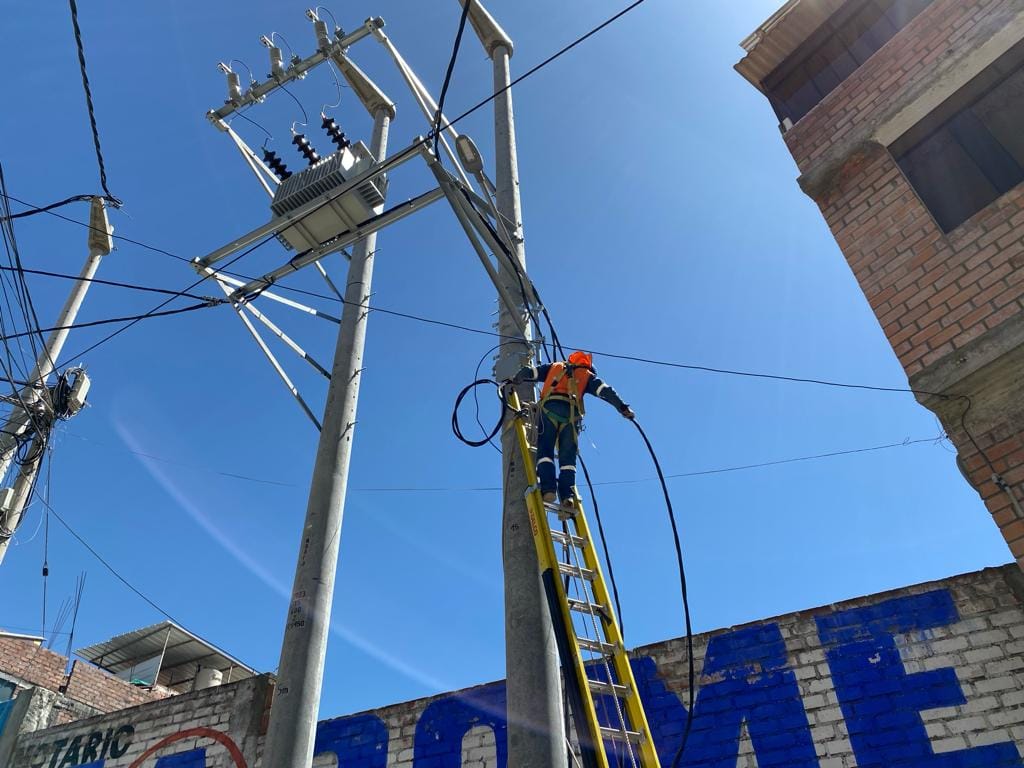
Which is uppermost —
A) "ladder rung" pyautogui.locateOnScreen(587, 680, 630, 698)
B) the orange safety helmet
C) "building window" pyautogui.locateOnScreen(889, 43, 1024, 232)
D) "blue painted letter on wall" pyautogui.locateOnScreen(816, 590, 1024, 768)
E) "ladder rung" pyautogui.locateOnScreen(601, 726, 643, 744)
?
"building window" pyautogui.locateOnScreen(889, 43, 1024, 232)

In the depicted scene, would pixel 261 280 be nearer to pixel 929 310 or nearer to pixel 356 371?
pixel 356 371

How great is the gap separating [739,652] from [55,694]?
36.6 feet

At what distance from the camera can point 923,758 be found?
5.92 meters

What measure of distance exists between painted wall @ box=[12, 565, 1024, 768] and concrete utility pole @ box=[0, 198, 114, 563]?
548cm

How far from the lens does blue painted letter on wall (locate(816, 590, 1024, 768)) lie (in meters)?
5.92

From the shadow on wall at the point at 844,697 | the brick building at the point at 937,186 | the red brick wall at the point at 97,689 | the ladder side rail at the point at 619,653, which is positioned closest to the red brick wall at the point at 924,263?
the brick building at the point at 937,186

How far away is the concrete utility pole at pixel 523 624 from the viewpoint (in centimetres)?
327

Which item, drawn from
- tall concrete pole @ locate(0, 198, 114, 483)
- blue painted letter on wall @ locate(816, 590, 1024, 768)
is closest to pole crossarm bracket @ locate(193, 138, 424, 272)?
tall concrete pole @ locate(0, 198, 114, 483)

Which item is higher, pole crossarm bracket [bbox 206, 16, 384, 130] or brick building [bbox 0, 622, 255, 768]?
pole crossarm bracket [bbox 206, 16, 384, 130]

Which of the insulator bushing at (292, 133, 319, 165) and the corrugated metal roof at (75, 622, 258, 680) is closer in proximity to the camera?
the insulator bushing at (292, 133, 319, 165)

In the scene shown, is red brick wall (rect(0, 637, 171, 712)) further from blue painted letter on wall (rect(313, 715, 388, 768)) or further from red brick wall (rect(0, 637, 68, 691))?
blue painted letter on wall (rect(313, 715, 388, 768))

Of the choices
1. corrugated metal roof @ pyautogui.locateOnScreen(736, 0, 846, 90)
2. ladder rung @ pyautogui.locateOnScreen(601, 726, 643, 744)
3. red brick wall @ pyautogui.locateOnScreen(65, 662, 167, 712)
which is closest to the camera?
ladder rung @ pyautogui.locateOnScreen(601, 726, 643, 744)

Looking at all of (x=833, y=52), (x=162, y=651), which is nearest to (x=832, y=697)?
(x=833, y=52)

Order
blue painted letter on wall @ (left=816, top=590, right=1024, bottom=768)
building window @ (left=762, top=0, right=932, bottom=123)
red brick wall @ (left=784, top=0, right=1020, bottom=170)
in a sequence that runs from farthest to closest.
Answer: building window @ (left=762, top=0, right=932, bottom=123) < red brick wall @ (left=784, top=0, right=1020, bottom=170) < blue painted letter on wall @ (left=816, top=590, right=1024, bottom=768)
